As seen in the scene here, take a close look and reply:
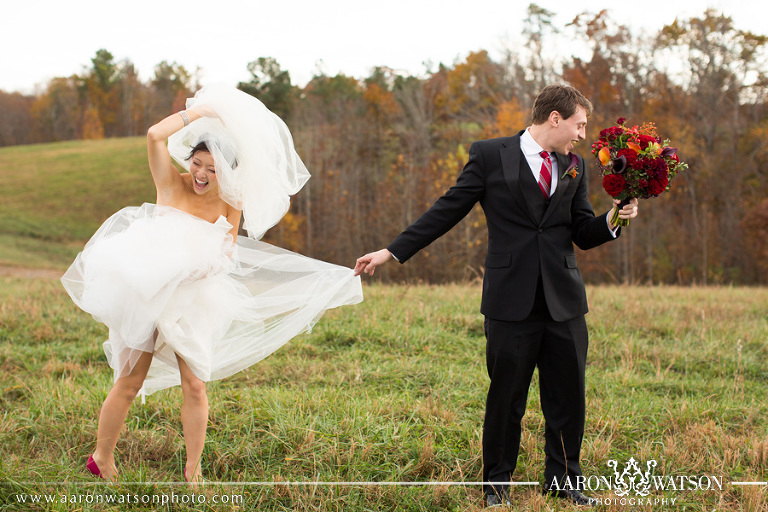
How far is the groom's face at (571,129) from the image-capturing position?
357 centimetres

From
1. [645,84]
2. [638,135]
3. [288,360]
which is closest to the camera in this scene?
[638,135]

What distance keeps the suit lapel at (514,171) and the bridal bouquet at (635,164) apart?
463 mm

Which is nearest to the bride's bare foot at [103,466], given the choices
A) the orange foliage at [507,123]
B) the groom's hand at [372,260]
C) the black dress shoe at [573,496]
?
the groom's hand at [372,260]

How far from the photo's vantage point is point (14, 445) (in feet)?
14.4

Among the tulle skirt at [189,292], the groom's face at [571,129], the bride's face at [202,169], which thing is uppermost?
the groom's face at [571,129]

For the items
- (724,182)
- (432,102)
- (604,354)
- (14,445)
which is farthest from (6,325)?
(432,102)

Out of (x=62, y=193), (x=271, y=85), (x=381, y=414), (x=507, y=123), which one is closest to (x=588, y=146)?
(x=507, y=123)

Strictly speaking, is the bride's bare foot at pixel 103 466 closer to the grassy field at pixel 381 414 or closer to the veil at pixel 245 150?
the grassy field at pixel 381 414

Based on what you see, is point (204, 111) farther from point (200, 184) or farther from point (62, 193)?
point (62, 193)

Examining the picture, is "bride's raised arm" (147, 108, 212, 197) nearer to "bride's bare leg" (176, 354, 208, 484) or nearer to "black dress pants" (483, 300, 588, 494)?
"bride's bare leg" (176, 354, 208, 484)

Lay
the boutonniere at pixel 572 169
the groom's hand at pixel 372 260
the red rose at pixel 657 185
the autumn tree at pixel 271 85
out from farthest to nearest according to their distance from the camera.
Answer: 1. the autumn tree at pixel 271 85
2. the groom's hand at pixel 372 260
3. the boutonniere at pixel 572 169
4. the red rose at pixel 657 185

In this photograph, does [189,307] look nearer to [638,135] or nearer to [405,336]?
[638,135]

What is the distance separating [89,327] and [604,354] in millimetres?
6450

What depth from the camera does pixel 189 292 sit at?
3781 millimetres
